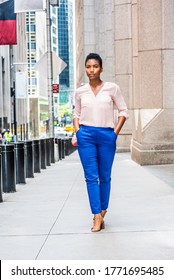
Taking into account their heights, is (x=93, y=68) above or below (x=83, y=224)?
above

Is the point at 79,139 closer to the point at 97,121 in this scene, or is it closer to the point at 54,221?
the point at 97,121

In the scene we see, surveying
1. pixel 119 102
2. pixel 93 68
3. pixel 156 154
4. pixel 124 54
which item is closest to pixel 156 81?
A: pixel 156 154

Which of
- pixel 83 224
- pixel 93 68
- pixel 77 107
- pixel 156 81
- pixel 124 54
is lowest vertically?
pixel 83 224

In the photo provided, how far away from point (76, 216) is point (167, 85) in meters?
9.08

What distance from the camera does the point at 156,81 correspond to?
1648cm

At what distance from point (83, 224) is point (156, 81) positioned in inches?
384

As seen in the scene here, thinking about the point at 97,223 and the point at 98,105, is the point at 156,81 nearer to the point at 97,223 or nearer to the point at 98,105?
the point at 98,105

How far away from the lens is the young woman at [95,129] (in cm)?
665

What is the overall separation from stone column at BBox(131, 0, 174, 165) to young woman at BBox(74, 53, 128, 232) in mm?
9559

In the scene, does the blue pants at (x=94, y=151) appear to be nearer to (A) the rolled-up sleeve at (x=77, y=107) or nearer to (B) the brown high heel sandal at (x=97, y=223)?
(B) the brown high heel sandal at (x=97, y=223)

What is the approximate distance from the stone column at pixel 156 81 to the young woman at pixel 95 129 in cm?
956

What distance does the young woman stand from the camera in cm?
665

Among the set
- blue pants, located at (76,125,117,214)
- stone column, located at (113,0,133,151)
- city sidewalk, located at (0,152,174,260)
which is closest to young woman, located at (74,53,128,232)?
blue pants, located at (76,125,117,214)

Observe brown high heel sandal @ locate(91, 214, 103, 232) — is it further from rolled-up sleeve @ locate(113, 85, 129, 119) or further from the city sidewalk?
rolled-up sleeve @ locate(113, 85, 129, 119)
